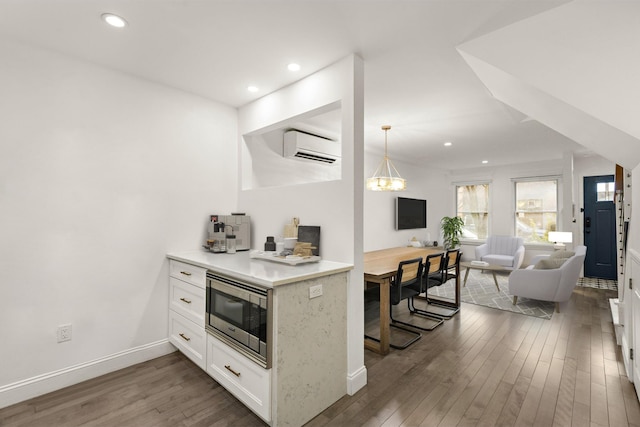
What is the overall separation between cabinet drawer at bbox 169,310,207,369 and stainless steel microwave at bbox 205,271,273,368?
0.19 meters

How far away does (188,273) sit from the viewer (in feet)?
7.99

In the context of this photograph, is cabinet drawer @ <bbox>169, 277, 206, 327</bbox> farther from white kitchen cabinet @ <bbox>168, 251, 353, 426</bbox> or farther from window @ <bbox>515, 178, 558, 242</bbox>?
window @ <bbox>515, 178, 558, 242</bbox>

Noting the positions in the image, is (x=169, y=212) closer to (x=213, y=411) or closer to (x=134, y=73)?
(x=134, y=73)

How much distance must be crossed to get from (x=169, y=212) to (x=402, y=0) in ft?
8.14

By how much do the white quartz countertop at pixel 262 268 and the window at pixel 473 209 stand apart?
6.47 m

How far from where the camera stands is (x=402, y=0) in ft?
5.45

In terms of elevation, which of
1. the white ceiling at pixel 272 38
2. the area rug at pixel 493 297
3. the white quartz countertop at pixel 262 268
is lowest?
the area rug at pixel 493 297

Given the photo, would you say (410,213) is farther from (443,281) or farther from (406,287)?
(406,287)

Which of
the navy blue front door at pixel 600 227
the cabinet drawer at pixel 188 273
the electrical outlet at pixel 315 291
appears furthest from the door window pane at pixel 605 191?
the cabinet drawer at pixel 188 273

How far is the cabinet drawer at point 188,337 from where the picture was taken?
2241 millimetres

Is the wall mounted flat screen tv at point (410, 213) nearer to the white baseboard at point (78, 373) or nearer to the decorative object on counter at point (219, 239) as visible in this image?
the decorative object on counter at point (219, 239)

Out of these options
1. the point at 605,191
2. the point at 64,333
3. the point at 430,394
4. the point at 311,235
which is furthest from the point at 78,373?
the point at 605,191

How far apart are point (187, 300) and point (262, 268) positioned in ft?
2.93

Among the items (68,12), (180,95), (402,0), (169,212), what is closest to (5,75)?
(68,12)
